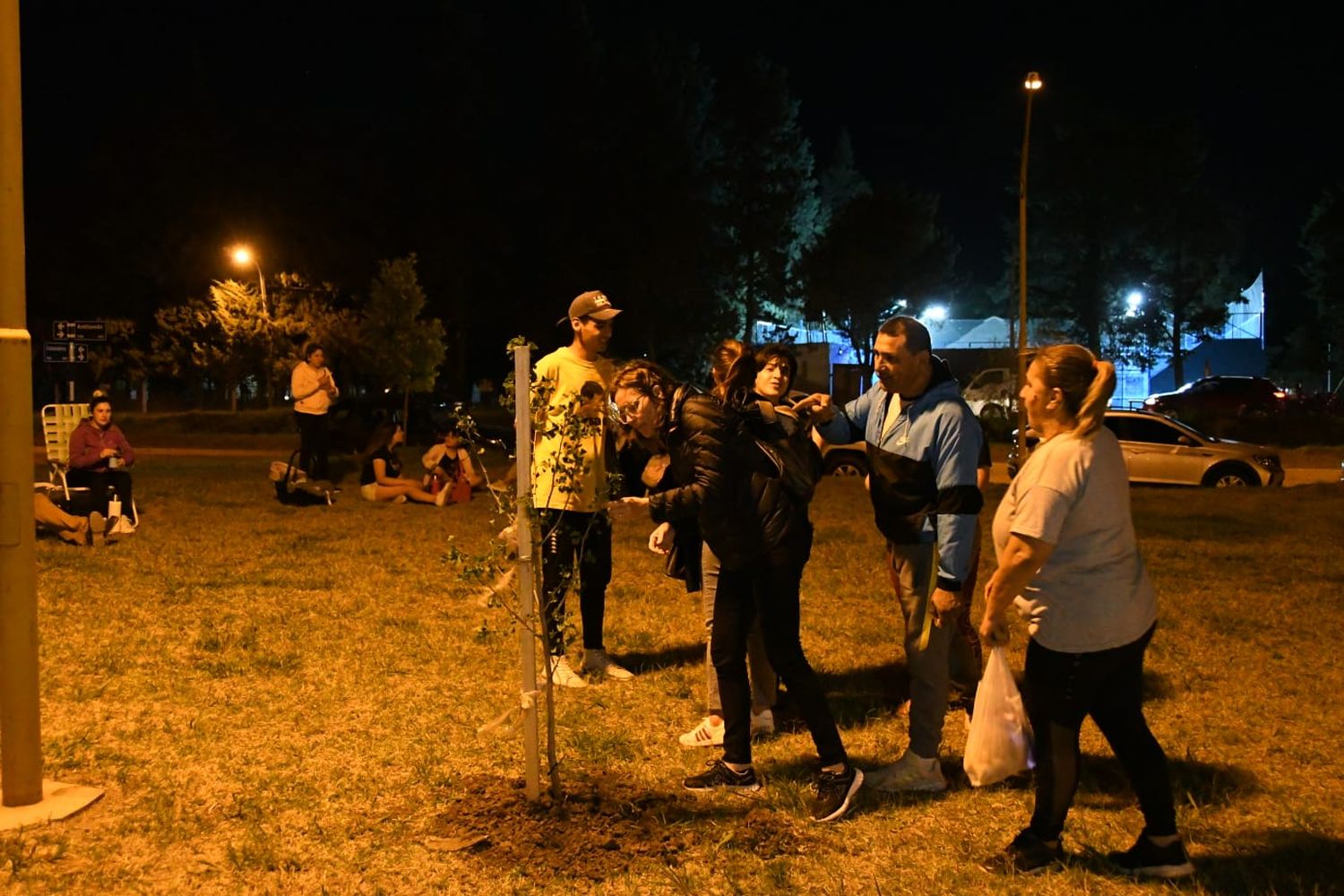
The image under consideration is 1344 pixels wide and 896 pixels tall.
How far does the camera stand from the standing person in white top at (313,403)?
14383 mm

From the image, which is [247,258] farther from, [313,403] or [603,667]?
[603,667]

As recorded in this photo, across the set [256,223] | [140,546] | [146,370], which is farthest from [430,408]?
[146,370]

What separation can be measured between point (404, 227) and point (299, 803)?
43.0 meters

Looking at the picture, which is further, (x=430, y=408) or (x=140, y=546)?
(x=430, y=408)

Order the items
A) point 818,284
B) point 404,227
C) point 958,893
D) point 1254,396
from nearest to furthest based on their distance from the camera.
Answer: point 958,893 → point 1254,396 → point 404,227 → point 818,284

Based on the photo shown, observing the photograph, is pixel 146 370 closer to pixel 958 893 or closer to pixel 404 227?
pixel 404 227

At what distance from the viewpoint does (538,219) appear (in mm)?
46969

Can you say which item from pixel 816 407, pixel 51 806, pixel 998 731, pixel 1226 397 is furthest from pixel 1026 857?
pixel 1226 397

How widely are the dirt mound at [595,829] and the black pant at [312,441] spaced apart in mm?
10798

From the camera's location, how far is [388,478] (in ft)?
47.2

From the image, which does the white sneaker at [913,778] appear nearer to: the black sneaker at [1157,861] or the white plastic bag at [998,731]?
the white plastic bag at [998,731]

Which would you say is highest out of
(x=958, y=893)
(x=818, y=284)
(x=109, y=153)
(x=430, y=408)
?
(x=109, y=153)

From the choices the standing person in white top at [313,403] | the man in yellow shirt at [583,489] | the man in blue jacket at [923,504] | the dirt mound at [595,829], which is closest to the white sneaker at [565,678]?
the man in yellow shirt at [583,489]

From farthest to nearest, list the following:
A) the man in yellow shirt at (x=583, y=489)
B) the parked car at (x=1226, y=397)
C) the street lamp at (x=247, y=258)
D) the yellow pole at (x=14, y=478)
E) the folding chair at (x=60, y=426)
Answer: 1. the parked car at (x=1226, y=397)
2. the street lamp at (x=247, y=258)
3. the folding chair at (x=60, y=426)
4. the man in yellow shirt at (x=583, y=489)
5. the yellow pole at (x=14, y=478)
